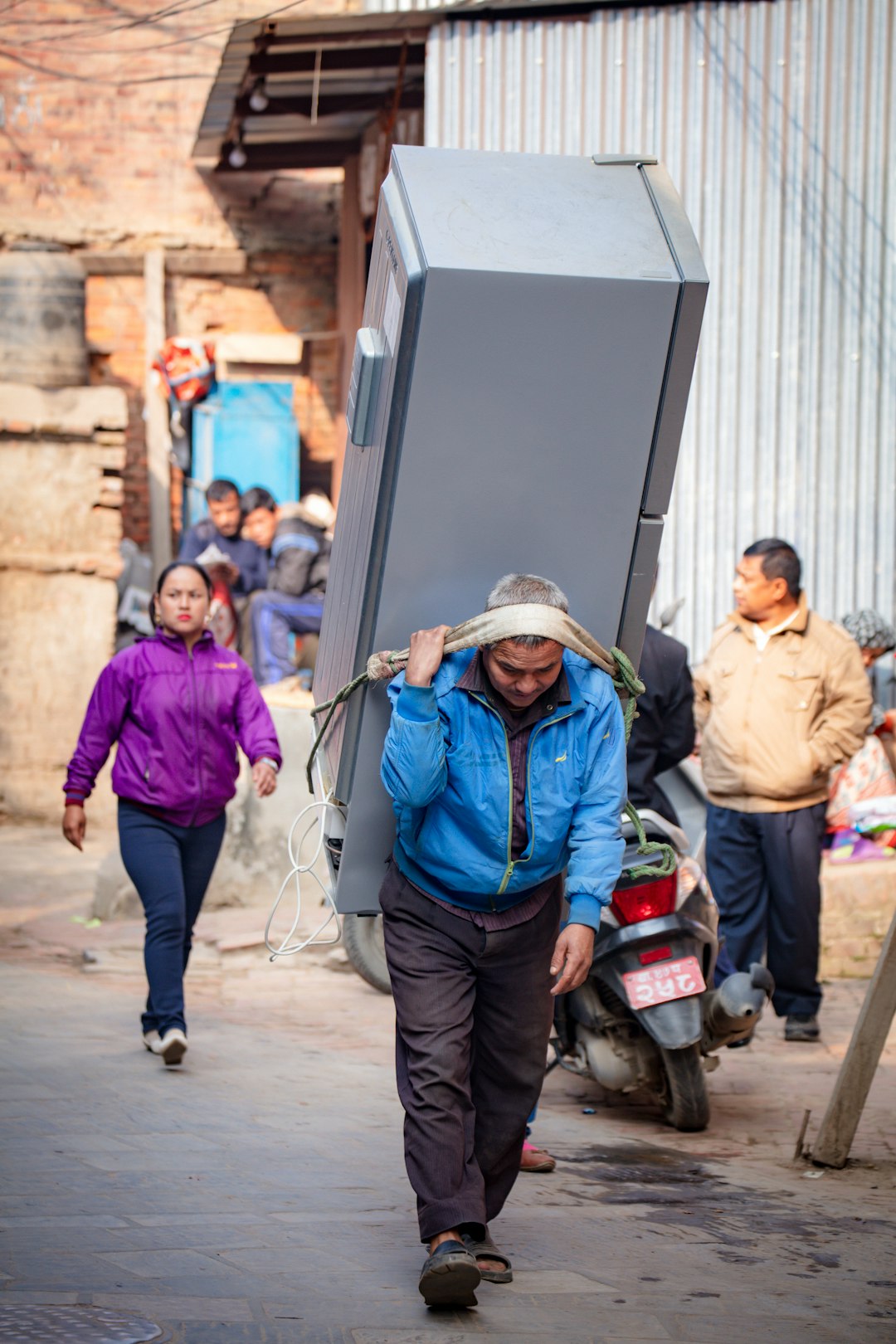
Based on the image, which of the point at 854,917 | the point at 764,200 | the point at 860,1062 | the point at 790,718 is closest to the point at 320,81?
the point at 764,200

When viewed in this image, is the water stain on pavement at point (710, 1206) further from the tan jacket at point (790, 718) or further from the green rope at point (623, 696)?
the tan jacket at point (790, 718)

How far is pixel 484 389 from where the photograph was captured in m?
3.35

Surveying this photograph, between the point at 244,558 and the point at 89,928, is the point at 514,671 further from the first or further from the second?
the point at 244,558

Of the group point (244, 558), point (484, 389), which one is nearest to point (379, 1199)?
point (484, 389)

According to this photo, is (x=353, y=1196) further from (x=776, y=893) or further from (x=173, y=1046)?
(x=776, y=893)

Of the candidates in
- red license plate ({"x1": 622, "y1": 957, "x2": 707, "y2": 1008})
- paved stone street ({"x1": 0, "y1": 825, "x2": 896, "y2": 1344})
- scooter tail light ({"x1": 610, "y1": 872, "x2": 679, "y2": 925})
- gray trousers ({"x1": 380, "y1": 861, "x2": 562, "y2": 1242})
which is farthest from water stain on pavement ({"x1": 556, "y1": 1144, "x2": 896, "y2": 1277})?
scooter tail light ({"x1": 610, "y1": 872, "x2": 679, "y2": 925})

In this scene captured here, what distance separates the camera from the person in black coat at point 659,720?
5.33 metres

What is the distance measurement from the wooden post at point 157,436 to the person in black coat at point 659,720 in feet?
29.3

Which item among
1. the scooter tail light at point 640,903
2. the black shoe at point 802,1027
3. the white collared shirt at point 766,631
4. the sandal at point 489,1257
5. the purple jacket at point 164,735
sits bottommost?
the black shoe at point 802,1027

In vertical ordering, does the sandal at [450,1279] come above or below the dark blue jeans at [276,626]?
below

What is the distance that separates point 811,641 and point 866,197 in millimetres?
3904

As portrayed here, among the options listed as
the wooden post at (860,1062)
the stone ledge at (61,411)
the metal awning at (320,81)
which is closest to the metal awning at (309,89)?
the metal awning at (320,81)

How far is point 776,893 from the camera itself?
636 cm

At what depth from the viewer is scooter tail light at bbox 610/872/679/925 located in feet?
15.6
